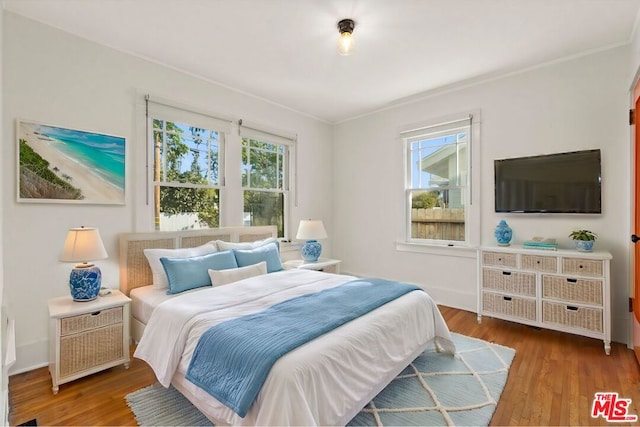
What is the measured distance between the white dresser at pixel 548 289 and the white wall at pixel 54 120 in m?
3.54

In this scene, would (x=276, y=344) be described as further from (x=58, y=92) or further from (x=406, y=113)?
(x=406, y=113)

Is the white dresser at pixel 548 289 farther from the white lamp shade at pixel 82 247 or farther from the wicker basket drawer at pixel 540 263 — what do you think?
the white lamp shade at pixel 82 247

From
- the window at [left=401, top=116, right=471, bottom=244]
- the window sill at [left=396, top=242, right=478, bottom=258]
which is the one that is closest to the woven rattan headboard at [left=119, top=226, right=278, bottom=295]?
the window sill at [left=396, top=242, right=478, bottom=258]

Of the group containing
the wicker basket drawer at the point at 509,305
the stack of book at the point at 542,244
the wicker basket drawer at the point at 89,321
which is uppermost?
the stack of book at the point at 542,244

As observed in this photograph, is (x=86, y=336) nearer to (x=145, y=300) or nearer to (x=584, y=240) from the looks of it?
(x=145, y=300)

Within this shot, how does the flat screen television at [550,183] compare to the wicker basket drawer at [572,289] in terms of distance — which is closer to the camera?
the wicker basket drawer at [572,289]

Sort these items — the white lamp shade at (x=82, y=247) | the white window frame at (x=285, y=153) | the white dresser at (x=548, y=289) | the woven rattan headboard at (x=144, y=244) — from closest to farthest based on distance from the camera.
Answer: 1. the white lamp shade at (x=82, y=247)
2. the white dresser at (x=548, y=289)
3. the woven rattan headboard at (x=144, y=244)
4. the white window frame at (x=285, y=153)

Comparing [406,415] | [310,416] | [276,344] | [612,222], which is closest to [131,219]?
[276,344]

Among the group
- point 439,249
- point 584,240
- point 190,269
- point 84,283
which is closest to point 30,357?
point 84,283

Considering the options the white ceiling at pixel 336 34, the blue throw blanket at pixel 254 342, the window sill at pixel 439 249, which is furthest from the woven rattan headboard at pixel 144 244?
the window sill at pixel 439 249

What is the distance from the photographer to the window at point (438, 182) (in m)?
3.96

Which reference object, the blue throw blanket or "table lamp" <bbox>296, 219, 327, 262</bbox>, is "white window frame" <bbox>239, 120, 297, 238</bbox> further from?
the blue throw blanket

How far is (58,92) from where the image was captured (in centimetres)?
257

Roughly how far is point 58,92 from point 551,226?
4747 mm
